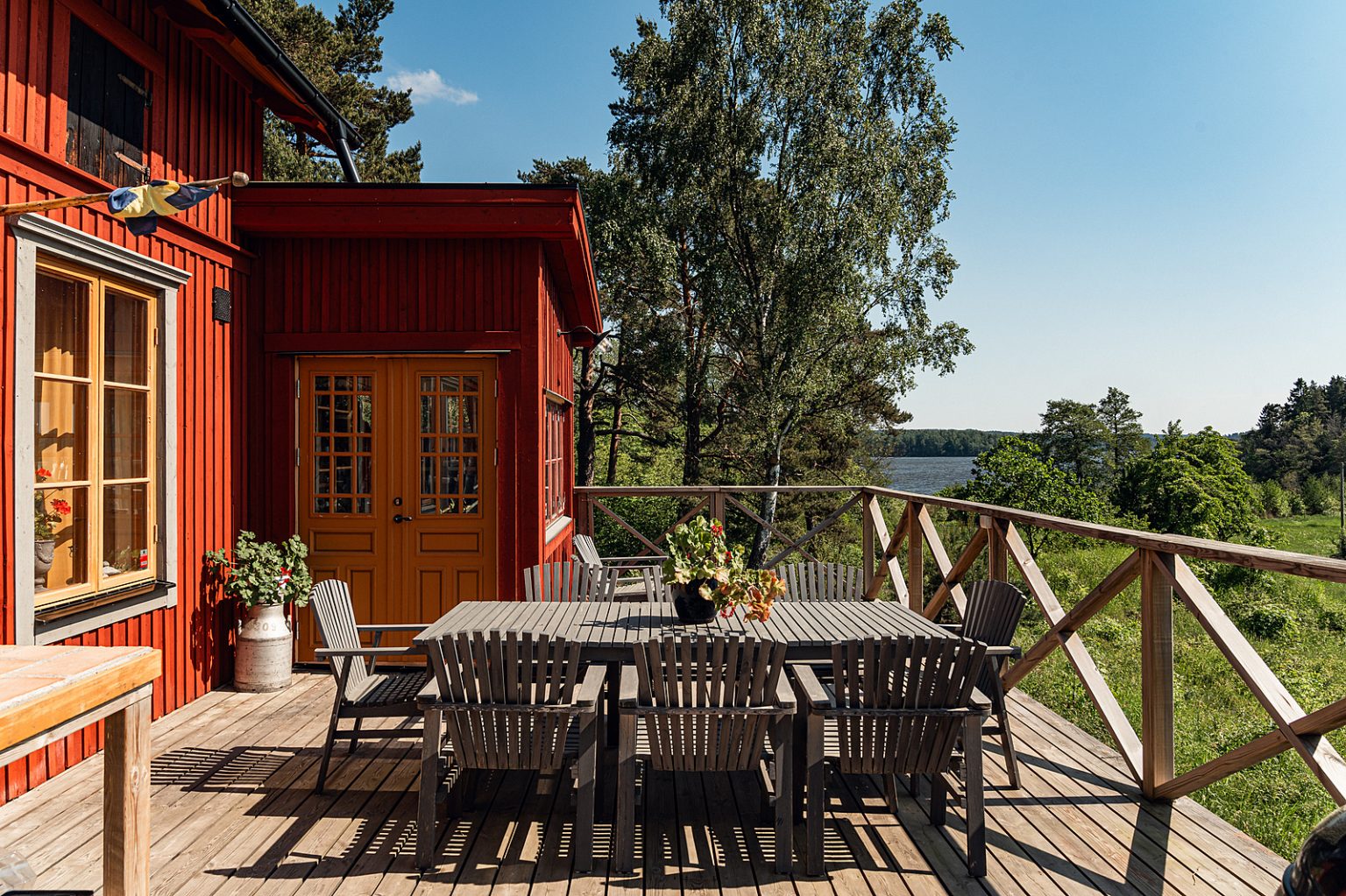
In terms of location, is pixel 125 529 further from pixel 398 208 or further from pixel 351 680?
pixel 398 208

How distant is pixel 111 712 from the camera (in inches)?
62.7

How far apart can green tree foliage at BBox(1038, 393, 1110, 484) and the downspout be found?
33.4 meters

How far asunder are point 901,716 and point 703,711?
66 cm

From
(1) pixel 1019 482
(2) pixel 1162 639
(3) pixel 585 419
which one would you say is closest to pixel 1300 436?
(1) pixel 1019 482

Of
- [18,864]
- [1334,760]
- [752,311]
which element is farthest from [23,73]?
[752,311]

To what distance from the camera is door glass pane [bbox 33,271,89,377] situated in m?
3.47

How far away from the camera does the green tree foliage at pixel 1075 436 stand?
34.7 metres

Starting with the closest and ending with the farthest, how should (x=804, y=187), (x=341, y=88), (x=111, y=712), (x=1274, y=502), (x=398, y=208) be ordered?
(x=111, y=712)
(x=398, y=208)
(x=804, y=187)
(x=341, y=88)
(x=1274, y=502)

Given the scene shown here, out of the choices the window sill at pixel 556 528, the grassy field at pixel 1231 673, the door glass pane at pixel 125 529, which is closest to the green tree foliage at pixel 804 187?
the grassy field at pixel 1231 673

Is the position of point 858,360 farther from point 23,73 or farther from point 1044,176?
point 23,73

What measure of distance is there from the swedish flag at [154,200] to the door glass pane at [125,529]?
5.31 feet

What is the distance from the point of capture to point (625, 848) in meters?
2.67

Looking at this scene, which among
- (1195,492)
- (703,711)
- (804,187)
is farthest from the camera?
(1195,492)

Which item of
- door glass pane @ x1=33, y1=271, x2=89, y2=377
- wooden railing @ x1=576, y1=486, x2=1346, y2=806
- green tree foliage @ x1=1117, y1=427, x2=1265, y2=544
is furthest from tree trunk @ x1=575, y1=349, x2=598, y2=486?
green tree foliage @ x1=1117, y1=427, x2=1265, y2=544
